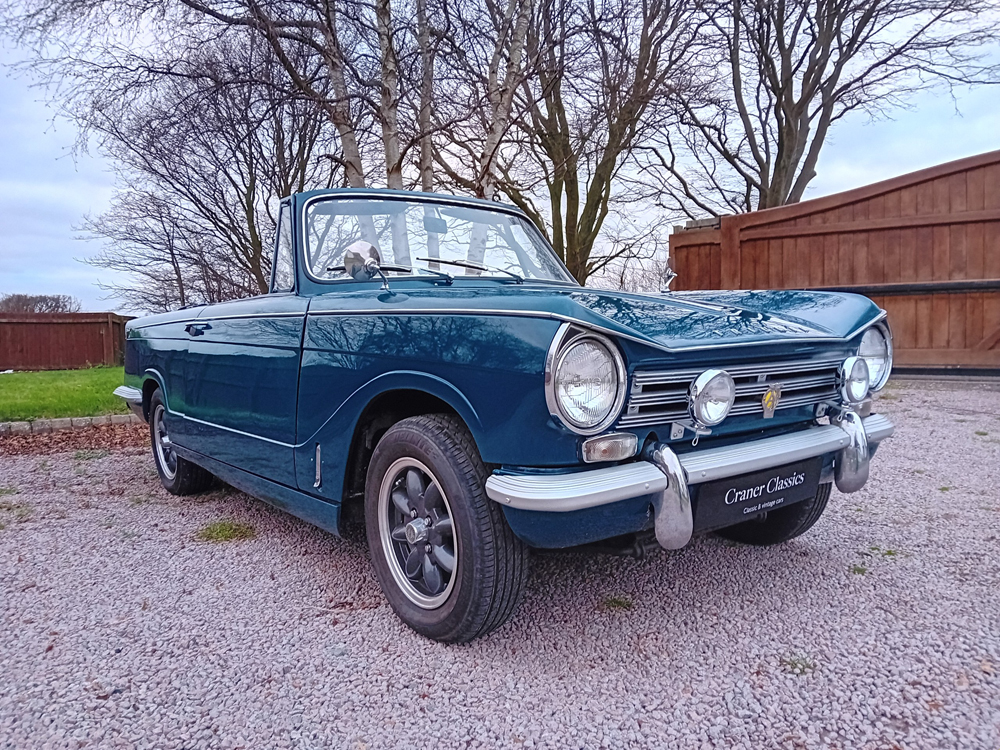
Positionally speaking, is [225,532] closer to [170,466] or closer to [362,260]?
[170,466]

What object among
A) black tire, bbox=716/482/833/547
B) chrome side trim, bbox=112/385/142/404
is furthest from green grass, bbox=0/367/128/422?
black tire, bbox=716/482/833/547

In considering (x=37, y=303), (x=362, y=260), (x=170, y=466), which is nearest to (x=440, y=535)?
(x=362, y=260)

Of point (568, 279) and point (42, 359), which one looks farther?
point (42, 359)

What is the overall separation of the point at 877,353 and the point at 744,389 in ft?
3.31

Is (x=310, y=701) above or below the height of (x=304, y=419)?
below

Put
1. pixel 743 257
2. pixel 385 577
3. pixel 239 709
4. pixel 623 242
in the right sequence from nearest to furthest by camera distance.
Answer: pixel 239 709 → pixel 385 577 → pixel 743 257 → pixel 623 242

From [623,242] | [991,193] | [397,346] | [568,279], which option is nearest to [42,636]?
[397,346]

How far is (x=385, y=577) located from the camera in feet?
8.25

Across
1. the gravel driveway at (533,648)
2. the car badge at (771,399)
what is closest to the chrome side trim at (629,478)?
the car badge at (771,399)

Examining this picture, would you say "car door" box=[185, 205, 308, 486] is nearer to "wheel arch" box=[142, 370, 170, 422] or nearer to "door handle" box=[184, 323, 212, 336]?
"door handle" box=[184, 323, 212, 336]

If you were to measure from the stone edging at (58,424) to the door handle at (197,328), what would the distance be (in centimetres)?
364

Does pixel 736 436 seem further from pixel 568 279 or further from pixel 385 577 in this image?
pixel 568 279

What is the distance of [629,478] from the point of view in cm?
191

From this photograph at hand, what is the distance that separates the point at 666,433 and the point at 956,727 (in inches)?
42.5
